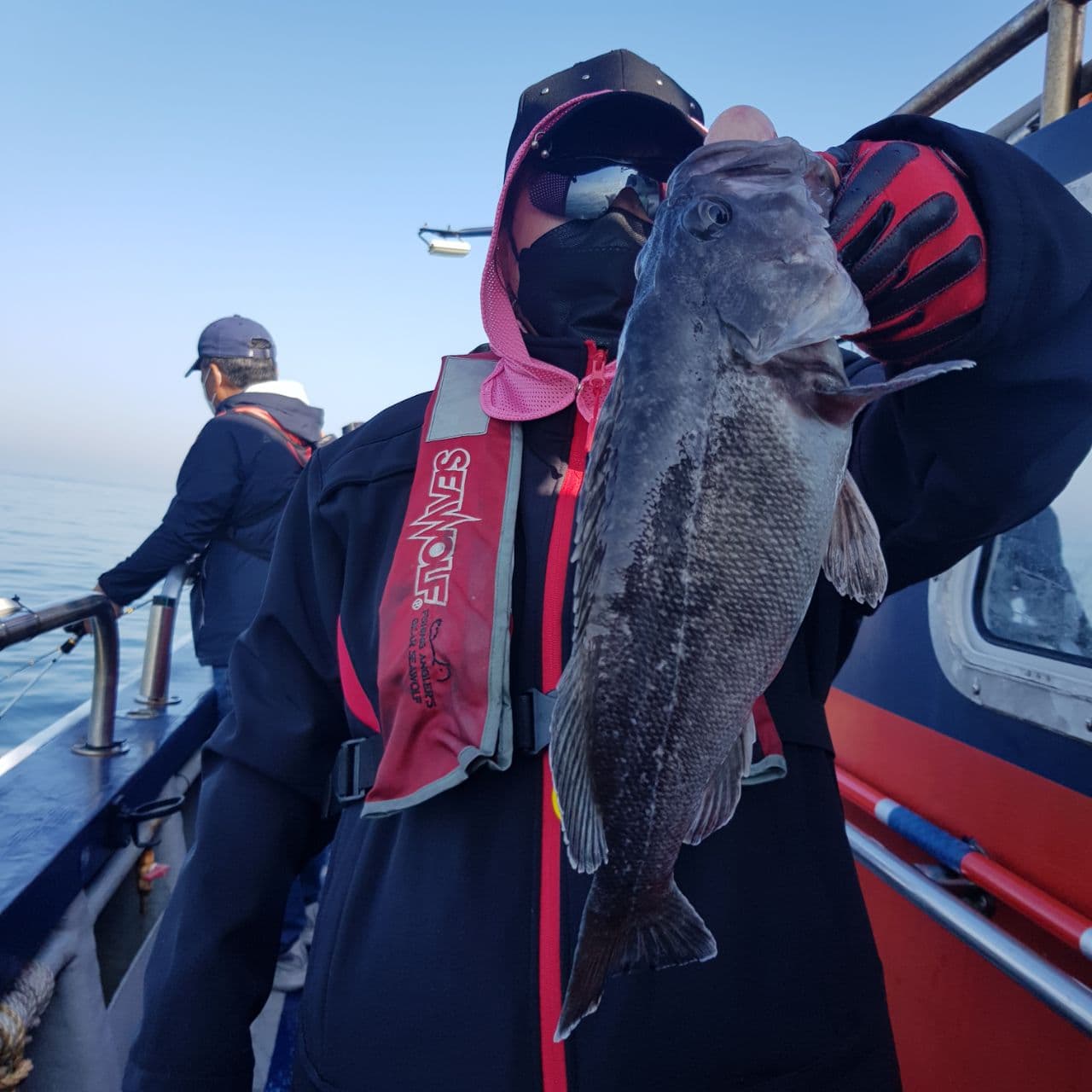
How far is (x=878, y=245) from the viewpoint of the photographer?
4.57 feet

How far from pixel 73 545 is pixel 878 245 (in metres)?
21.0

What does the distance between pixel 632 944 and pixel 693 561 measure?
2.08 ft

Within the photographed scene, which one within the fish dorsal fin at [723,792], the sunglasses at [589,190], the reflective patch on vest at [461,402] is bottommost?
the fish dorsal fin at [723,792]

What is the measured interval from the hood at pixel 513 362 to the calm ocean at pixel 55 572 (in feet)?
7.69

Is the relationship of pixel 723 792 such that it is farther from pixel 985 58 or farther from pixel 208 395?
pixel 208 395

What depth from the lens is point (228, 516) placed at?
199 inches

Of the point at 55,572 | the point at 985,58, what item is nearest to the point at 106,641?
the point at 985,58

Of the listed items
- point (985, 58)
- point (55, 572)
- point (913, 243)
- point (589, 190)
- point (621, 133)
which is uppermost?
point (985, 58)

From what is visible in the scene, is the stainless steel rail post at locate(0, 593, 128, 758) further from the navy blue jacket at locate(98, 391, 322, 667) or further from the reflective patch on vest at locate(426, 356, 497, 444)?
the reflective patch on vest at locate(426, 356, 497, 444)

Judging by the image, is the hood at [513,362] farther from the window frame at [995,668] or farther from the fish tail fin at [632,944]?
the window frame at [995,668]

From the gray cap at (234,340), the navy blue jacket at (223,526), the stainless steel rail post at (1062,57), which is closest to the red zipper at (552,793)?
the stainless steel rail post at (1062,57)

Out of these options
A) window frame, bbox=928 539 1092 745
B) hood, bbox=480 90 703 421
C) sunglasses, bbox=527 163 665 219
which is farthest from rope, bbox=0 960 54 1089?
window frame, bbox=928 539 1092 745

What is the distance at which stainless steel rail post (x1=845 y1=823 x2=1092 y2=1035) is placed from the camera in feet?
6.41

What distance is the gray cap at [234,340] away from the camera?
18.7 ft
